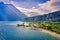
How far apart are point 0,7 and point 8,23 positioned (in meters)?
0.42

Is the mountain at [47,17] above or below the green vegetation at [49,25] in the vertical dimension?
above

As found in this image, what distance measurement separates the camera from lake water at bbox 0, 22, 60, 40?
321cm

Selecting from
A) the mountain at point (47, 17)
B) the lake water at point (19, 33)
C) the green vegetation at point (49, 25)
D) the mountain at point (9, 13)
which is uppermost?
the mountain at point (9, 13)

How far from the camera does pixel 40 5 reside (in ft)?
11.2

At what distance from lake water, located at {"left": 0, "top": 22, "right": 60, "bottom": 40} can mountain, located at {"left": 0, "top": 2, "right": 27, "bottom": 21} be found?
0.15m

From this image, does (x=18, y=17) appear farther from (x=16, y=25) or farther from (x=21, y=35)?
(x=21, y=35)

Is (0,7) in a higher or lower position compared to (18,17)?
higher

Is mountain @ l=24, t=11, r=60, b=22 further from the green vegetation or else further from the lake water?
the lake water

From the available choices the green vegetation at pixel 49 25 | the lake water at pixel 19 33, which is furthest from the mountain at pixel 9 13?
the green vegetation at pixel 49 25

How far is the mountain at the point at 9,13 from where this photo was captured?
337cm

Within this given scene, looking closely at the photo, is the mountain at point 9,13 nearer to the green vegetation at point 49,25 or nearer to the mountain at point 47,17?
the mountain at point 47,17

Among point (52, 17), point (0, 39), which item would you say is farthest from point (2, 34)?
point (52, 17)

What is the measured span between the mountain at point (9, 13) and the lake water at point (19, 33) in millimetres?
152

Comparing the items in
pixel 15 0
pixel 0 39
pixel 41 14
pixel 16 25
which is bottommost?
pixel 0 39
